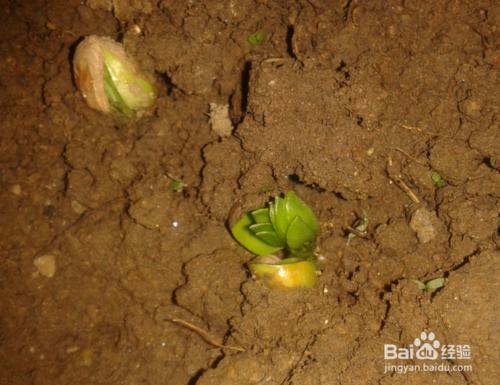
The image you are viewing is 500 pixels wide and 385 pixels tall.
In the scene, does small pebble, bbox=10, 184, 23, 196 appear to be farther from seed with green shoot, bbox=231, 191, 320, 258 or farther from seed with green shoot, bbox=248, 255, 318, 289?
seed with green shoot, bbox=248, 255, 318, 289

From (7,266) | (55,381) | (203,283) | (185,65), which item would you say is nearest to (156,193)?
(203,283)

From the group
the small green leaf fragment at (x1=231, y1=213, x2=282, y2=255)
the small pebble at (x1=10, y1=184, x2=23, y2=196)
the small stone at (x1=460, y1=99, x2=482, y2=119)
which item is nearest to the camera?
the small stone at (x1=460, y1=99, x2=482, y2=119)

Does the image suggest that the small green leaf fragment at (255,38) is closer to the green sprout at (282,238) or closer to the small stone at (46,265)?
the green sprout at (282,238)

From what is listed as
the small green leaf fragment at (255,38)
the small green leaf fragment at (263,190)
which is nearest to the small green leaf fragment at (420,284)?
the small green leaf fragment at (263,190)

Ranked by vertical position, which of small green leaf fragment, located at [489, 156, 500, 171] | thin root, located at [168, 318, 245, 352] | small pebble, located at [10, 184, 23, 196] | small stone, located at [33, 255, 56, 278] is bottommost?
thin root, located at [168, 318, 245, 352]

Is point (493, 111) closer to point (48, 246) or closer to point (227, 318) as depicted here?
point (227, 318)

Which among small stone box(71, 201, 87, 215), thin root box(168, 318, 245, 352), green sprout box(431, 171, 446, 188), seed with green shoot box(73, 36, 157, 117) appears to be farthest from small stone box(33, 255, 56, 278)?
green sprout box(431, 171, 446, 188)

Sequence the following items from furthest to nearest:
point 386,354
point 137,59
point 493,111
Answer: point 137,59 → point 493,111 → point 386,354
